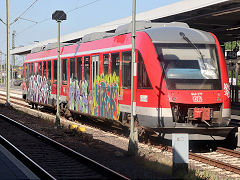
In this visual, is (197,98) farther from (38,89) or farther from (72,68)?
(38,89)

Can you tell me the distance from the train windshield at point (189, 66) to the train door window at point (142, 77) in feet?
1.91

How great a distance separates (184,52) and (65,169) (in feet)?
17.3

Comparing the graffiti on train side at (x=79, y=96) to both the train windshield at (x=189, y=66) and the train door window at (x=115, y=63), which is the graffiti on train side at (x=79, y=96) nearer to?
the train door window at (x=115, y=63)

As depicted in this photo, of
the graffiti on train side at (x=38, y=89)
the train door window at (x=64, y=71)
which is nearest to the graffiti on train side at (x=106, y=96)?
the train door window at (x=64, y=71)

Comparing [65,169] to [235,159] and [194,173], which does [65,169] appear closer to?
[194,173]

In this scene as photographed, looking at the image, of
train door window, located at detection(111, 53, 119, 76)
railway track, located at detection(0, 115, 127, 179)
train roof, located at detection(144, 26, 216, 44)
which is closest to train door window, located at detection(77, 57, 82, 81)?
train door window, located at detection(111, 53, 119, 76)

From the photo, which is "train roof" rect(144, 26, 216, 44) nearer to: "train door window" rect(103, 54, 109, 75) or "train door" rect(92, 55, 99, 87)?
"train door window" rect(103, 54, 109, 75)

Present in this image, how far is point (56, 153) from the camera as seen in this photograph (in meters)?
11.4

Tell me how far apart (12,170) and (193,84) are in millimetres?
5817

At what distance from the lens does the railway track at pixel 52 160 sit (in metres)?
8.65

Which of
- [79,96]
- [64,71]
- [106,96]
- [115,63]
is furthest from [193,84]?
[64,71]

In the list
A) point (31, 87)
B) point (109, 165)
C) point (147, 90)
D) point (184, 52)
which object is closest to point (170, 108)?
point (147, 90)

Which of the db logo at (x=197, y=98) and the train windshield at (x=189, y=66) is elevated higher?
the train windshield at (x=189, y=66)

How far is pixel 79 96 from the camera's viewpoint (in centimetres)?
1783
